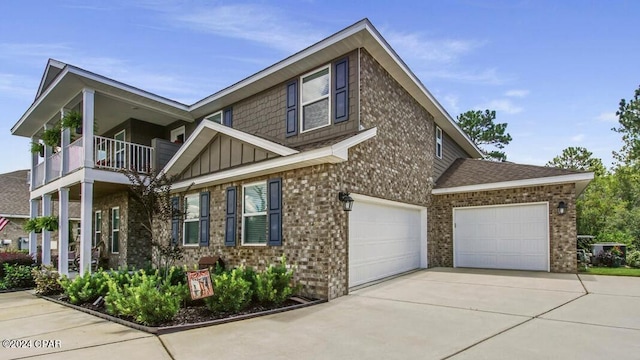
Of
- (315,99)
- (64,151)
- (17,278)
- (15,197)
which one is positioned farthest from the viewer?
(15,197)

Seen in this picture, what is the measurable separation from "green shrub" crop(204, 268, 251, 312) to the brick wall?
773 centimetres

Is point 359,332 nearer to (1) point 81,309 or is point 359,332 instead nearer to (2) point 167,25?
(1) point 81,309

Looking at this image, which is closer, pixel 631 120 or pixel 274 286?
pixel 274 286

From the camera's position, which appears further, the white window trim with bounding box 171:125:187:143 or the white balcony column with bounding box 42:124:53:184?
the white window trim with bounding box 171:125:187:143

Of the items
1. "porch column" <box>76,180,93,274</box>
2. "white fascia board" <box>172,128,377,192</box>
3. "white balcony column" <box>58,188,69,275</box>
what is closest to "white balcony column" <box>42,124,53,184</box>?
"white balcony column" <box>58,188,69,275</box>

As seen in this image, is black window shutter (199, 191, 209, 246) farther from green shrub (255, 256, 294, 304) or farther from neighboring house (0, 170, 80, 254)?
neighboring house (0, 170, 80, 254)

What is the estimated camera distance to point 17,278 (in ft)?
35.7

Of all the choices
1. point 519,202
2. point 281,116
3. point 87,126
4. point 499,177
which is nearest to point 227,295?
point 281,116

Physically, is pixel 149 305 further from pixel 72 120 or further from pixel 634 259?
pixel 634 259

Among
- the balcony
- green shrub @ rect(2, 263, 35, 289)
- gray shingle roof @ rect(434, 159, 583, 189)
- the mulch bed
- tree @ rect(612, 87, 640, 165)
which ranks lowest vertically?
green shrub @ rect(2, 263, 35, 289)

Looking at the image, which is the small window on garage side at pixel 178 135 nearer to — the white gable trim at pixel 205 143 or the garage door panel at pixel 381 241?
the white gable trim at pixel 205 143

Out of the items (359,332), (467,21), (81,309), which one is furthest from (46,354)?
(467,21)

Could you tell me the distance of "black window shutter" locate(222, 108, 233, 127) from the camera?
→ 40.9 feet

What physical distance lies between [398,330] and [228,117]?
30.4ft
